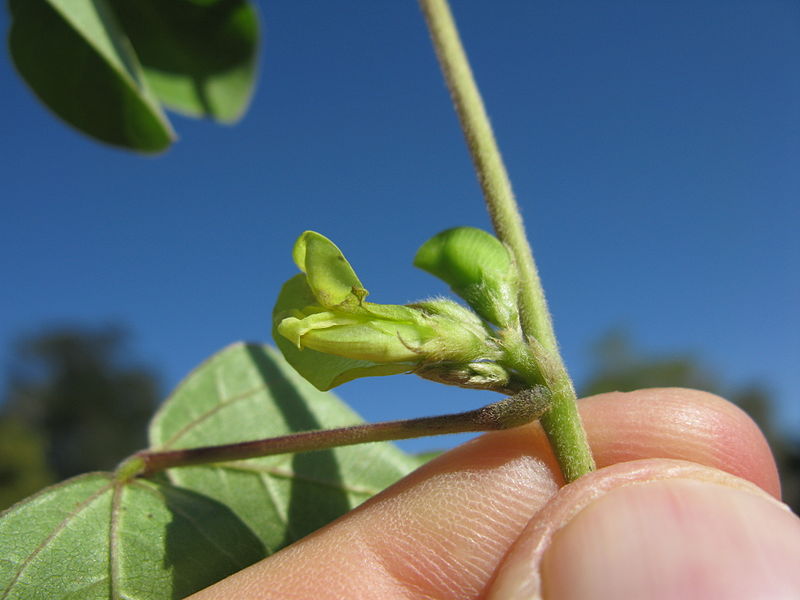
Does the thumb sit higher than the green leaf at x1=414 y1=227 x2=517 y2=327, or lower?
lower

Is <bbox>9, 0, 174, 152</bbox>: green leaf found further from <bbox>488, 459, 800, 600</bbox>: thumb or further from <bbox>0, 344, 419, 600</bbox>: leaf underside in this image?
<bbox>488, 459, 800, 600</bbox>: thumb

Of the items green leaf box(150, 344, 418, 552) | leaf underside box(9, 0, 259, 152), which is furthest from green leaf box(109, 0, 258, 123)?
green leaf box(150, 344, 418, 552)

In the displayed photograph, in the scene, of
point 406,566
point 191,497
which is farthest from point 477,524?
point 191,497

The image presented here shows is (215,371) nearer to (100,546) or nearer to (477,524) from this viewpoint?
(100,546)

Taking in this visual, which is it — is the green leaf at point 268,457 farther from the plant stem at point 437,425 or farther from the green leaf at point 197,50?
the green leaf at point 197,50

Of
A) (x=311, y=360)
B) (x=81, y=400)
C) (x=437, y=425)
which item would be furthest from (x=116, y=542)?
(x=81, y=400)

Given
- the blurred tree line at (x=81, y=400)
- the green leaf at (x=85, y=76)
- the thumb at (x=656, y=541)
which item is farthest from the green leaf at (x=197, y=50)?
the blurred tree line at (x=81, y=400)
